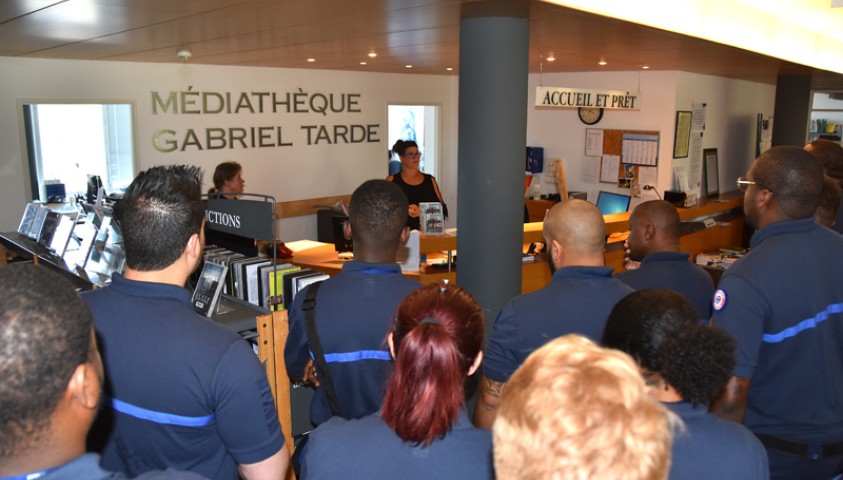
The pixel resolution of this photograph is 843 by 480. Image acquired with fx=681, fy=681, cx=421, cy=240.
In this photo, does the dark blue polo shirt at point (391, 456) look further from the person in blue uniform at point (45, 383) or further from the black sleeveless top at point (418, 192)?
the black sleeveless top at point (418, 192)

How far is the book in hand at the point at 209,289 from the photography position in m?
2.78

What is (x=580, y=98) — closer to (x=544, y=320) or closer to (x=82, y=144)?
(x=544, y=320)

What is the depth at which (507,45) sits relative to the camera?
141 inches

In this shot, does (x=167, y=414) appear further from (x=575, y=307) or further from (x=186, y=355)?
(x=575, y=307)

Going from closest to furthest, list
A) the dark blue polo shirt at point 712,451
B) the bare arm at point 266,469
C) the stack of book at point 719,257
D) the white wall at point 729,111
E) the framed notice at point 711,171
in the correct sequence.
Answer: the dark blue polo shirt at point 712,451 < the bare arm at point 266,469 < the stack of book at point 719,257 < the white wall at point 729,111 < the framed notice at point 711,171

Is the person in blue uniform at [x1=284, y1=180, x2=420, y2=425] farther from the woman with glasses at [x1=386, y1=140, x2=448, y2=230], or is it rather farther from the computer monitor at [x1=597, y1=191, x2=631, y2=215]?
the computer monitor at [x1=597, y1=191, x2=631, y2=215]

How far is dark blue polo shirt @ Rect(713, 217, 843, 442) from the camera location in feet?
7.49

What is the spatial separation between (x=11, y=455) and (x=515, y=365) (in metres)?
1.58

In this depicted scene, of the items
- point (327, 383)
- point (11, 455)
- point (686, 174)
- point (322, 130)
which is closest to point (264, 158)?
point (322, 130)

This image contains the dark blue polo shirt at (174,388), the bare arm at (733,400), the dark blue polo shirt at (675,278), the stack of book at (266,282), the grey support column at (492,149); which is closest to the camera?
the dark blue polo shirt at (174,388)

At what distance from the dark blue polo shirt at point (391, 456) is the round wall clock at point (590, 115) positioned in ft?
25.5

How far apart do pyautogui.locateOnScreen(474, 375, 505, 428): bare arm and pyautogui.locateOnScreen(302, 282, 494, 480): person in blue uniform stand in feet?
2.70

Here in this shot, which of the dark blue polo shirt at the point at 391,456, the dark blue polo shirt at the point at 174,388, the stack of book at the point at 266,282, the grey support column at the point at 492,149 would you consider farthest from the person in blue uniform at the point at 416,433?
the grey support column at the point at 492,149

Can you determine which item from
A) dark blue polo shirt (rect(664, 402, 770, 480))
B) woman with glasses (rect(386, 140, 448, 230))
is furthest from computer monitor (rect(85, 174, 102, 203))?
dark blue polo shirt (rect(664, 402, 770, 480))
